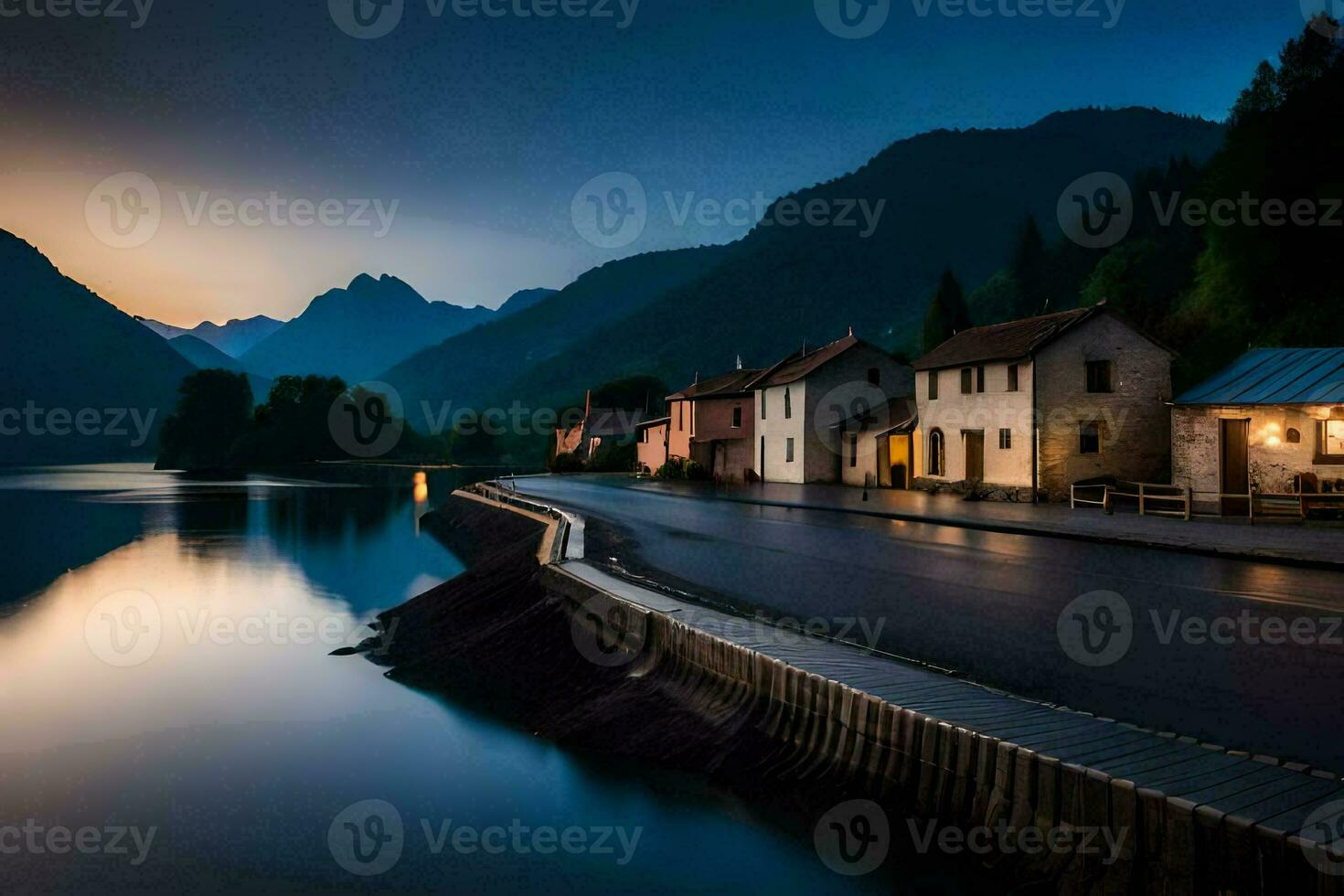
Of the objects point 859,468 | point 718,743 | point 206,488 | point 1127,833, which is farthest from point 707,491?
point 206,488

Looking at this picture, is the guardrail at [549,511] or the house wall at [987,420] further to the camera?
the house wall at [987,420]

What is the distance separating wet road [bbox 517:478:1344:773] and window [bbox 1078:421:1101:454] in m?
14.9

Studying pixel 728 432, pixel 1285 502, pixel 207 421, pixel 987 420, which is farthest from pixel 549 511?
pixel 207 421

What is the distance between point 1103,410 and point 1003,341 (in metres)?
5.54

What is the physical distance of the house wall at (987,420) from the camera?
1398 inches

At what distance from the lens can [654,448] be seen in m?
75.6

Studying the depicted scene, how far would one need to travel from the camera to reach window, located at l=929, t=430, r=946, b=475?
135ft

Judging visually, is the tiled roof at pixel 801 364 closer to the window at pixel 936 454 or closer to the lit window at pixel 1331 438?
the window at pixel 936 454

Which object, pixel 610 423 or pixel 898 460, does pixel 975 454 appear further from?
pixel 610 423

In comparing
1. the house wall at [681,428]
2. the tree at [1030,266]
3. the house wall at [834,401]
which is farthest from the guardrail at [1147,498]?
the tree at [1030,266]

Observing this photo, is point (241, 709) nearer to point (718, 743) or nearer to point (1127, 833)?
point (718, 743)

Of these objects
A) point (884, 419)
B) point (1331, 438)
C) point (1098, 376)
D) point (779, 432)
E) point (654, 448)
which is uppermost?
point (1098, 376)

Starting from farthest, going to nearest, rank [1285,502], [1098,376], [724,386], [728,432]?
[724,386] → [728,432] → [1098,376] → [1285,502]

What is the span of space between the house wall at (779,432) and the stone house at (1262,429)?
2317cm
